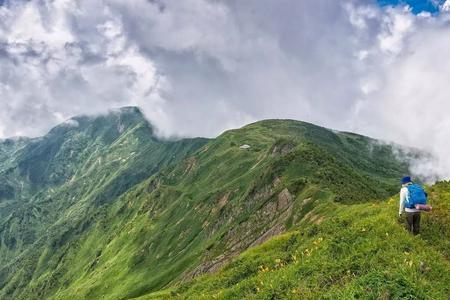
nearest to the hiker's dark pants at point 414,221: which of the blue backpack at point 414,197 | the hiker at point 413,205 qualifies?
the hiker at point 413,205

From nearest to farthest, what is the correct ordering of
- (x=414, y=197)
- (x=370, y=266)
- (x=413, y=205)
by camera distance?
(x=370, y=266) → (x=413, y=205) → (x=414, y=197)

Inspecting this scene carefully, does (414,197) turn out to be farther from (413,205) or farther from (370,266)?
(370,266)

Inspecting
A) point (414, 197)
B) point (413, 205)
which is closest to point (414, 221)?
point (413, 205)

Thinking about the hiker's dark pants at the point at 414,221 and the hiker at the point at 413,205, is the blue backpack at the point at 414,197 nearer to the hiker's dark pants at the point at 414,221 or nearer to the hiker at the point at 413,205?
the hiker at the point at 413,205

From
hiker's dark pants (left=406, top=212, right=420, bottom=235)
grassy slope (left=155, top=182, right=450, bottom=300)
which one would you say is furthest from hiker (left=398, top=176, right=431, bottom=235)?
grassy slope (left=155, top=182, right=450, bottom=300)

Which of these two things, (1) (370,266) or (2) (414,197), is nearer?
(1) (370,266)

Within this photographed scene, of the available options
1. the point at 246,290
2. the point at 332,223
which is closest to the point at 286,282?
the point at 246,290

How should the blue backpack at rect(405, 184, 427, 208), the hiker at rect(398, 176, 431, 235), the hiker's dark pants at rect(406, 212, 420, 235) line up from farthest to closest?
the blue backpack at rect(405, 184, 427, 208), the hiker's dark pants at rect(406, 212, 420, 235), the hiker at rect(398, 176, 431, 235)

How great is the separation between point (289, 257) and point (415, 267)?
12234mm

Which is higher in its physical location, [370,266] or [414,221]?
[414,221]

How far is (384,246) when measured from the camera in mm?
26219

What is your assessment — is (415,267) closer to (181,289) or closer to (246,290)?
(246,290)

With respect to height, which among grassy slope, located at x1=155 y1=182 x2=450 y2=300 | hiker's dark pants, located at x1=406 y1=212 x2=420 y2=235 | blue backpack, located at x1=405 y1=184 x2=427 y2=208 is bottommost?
grassy slope, located at x1=155 y1=182 x2=450 y2=300

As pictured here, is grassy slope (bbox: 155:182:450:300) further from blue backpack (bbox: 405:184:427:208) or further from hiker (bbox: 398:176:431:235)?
blue backpack (bbox: 405:184:427:208)
